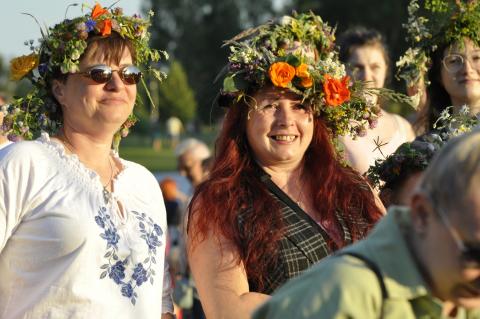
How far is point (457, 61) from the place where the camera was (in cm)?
545

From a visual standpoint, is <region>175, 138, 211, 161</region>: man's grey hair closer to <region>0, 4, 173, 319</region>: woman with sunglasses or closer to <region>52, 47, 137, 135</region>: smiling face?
<region>0, 4, 173, 319</region>: woman with sunglasses

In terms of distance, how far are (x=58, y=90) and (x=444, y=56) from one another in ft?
7.48

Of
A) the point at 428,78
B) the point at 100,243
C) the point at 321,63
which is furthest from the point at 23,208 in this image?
the point at 428,78

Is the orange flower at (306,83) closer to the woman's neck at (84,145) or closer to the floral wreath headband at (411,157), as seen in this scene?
the floral wreath headband at (411,157)

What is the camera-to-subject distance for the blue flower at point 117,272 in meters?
4.01

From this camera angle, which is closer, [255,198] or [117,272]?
[117,272]

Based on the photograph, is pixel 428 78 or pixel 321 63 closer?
pixel 321 63

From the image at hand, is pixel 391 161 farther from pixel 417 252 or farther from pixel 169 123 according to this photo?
pixel 169 123

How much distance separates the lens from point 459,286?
200 centimetres

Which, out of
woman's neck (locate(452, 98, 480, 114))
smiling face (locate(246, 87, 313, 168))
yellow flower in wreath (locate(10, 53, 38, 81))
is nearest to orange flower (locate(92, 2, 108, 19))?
yellow flower in wreath (locate(10, 53, 38, 81))

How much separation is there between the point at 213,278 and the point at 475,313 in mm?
2049

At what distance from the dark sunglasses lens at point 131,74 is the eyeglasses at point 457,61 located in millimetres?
1942

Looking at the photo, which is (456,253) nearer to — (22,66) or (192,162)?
(22,66)

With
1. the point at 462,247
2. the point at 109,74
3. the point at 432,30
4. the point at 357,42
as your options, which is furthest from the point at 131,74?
the point at 357,42
